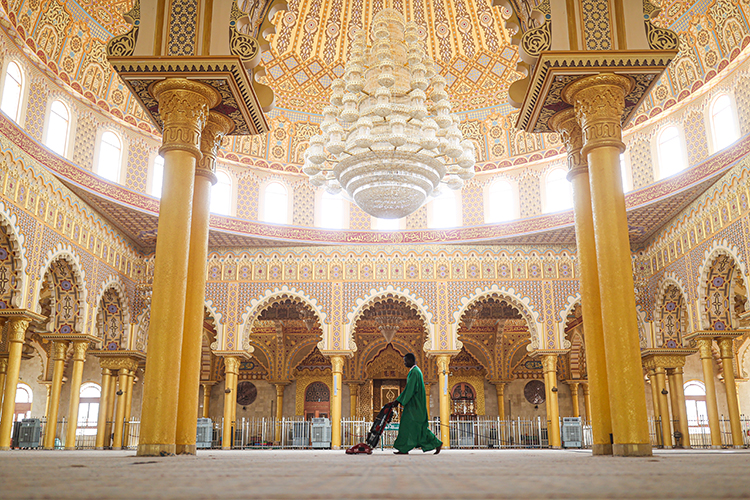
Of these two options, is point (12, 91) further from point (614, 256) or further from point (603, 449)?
point (603, 449)

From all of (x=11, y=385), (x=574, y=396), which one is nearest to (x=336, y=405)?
(x=11, y=385)

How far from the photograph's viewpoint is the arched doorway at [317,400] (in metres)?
21.2

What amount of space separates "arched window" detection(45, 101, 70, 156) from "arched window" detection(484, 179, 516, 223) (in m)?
9.97

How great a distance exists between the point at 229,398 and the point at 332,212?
212 inches

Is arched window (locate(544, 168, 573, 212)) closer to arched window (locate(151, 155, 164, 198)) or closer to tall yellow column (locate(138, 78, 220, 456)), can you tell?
arched window (locate(151, 155, 164, 198))

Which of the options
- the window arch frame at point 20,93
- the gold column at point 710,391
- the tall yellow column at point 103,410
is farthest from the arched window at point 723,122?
the tall yellow column at point 103,410

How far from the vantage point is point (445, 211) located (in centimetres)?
1700

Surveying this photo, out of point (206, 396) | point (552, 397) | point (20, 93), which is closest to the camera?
point (20, 93)

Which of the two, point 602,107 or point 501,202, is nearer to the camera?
point 602,107

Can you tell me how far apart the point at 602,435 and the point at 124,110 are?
489 inches

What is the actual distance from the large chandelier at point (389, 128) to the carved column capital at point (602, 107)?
10.3ft

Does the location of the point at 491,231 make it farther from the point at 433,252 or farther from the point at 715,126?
the point at 715,126

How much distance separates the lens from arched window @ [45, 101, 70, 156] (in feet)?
41.1

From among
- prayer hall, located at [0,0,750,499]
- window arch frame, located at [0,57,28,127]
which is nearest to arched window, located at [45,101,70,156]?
prayer hall, located at [0,0,750,499]
